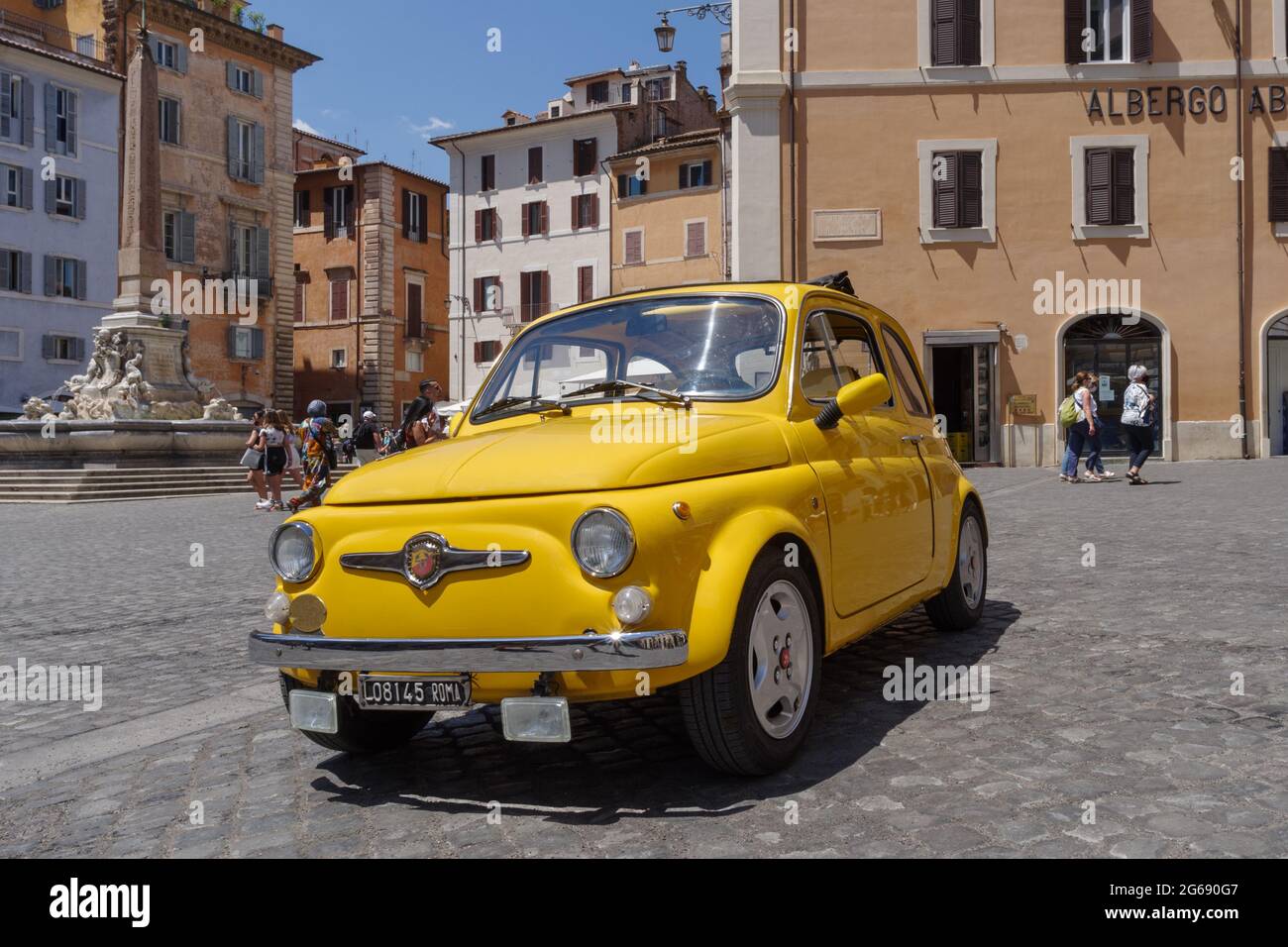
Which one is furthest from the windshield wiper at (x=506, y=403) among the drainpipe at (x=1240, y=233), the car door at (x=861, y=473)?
the drainpipe at (x=1240, y=233)

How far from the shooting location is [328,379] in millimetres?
54344

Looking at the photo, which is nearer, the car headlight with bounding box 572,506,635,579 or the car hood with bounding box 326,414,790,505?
the car headlight with bounding box 572,506,635,579

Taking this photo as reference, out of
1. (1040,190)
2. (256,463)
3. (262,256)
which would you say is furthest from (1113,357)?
(262,256)

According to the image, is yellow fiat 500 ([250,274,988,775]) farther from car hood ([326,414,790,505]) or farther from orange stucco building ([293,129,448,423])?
orange stucco building ([293,129,448,423])

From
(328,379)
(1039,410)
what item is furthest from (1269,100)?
(328,379)

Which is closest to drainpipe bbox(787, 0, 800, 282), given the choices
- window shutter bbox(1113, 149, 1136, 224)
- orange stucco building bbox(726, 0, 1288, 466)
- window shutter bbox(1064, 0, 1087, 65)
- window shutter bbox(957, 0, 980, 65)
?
orange stucco building bbox(726, 0, 1288, 466)

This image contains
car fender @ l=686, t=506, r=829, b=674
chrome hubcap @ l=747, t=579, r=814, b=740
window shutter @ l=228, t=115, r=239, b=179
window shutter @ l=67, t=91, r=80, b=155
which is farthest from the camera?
window shutter @ l=228, t=115, r=239, b=179

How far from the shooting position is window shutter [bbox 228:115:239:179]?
45787 millimetres

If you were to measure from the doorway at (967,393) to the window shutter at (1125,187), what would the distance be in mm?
3867

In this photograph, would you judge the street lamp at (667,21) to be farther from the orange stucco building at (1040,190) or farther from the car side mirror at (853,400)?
the car side mirror at (853,400)

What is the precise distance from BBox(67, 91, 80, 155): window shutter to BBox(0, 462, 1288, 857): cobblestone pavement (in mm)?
39786

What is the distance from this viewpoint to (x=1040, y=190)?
1034 inches
